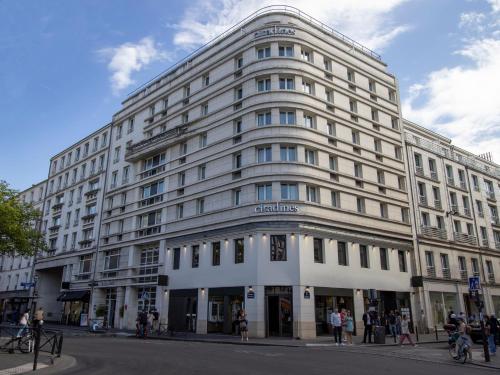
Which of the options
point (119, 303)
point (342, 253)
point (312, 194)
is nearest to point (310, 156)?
point (312, 194)

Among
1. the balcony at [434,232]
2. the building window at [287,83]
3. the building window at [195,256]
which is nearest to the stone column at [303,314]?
the building window at [195,256]

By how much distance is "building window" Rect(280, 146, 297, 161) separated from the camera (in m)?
29.4

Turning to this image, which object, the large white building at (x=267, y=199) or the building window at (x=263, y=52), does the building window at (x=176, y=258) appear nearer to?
the large white building at (x=267, y=199)

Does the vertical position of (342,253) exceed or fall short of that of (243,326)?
it exceeds it

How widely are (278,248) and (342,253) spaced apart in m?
5.56

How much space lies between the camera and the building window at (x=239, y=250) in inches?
1123

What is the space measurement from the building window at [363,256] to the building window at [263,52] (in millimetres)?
16512

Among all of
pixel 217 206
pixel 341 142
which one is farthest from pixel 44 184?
pixel 341 142

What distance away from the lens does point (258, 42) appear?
106 ft

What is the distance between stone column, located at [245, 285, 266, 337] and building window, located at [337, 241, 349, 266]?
259 inches

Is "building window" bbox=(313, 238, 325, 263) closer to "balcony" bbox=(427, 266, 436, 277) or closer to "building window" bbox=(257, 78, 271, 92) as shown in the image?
"building window" bbox=(257, 78, 271, 92)

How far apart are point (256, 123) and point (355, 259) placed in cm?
1241

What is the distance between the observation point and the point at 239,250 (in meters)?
28.9

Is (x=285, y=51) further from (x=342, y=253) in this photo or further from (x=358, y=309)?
(x=358, y=309)
